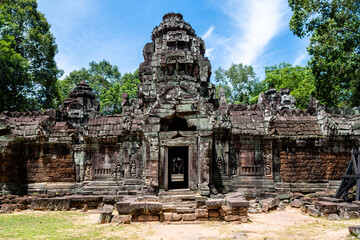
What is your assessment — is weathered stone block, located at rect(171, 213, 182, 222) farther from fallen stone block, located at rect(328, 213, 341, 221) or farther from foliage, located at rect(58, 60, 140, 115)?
foliage, located at rect(58, 60, 140, 115)

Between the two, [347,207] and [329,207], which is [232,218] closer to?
[329,207]

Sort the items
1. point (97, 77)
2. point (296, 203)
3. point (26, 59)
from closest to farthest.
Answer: point (296, 203), point (26, 59), point (97, 77)

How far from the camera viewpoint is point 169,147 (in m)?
11.3

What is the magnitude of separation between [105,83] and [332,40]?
2721 cm

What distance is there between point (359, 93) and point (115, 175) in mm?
13750

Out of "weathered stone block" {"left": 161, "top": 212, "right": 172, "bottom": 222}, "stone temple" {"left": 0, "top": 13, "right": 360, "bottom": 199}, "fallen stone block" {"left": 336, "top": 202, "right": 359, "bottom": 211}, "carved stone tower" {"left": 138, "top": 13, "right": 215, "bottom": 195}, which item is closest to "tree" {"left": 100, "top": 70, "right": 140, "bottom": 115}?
"stone temple" {"left": 0, "top": 13, "right": 360, "bottom": 199}

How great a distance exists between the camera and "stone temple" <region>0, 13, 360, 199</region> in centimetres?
1073

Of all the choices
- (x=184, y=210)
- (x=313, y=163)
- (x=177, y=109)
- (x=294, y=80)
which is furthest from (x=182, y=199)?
(x=294, y=80)

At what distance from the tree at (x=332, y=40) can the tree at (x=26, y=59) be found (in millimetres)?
16981

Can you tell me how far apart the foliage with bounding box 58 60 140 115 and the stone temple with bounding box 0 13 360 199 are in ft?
49.7

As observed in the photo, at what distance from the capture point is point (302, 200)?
985 centimetres

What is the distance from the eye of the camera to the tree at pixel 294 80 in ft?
74.0

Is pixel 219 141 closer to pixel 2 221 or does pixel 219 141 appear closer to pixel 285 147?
pixel 285 147

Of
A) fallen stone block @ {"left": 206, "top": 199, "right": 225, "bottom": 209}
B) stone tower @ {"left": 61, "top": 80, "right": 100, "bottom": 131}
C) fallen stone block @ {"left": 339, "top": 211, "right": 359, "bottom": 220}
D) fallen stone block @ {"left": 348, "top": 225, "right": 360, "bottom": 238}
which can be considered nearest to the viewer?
fallen stone block @ {"left": 348, "top": 225, "right": 360, "bottom": 238}
